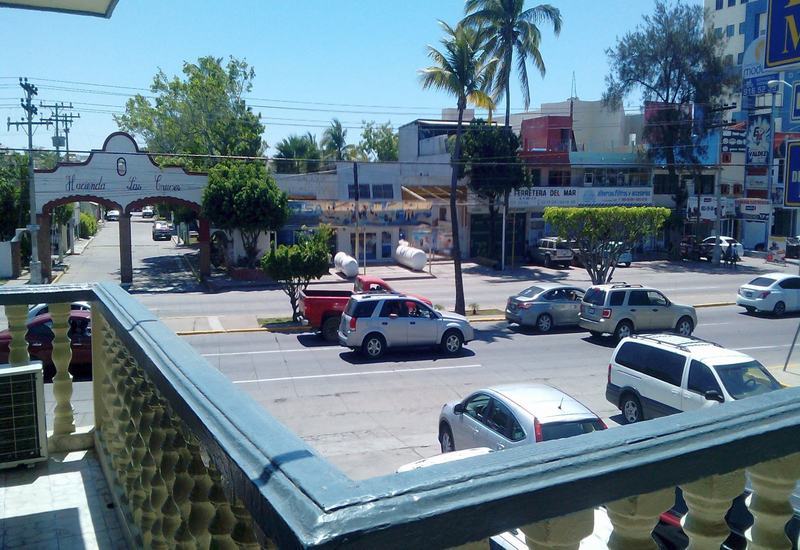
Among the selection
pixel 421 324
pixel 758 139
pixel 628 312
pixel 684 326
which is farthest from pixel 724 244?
pixel 421 324

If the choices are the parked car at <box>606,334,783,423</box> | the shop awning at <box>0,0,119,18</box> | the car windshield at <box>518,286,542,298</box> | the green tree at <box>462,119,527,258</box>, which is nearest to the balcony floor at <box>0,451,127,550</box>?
the shop awning at <box>0,0,119,18</box>

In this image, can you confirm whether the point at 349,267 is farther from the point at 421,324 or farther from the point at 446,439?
the point at 446,439

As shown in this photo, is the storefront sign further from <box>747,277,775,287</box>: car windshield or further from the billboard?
<box>747,277,775,287</box>: car windshield

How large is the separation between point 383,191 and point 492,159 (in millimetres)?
7451

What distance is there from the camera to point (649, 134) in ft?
176

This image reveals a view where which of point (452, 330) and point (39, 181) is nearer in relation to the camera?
point (452, 330)

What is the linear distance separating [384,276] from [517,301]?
15.7 m

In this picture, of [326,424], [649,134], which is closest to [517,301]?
[326,424]

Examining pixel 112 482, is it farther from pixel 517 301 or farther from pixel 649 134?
pixel 649 134

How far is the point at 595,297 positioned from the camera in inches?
920

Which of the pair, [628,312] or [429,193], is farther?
[429,193]

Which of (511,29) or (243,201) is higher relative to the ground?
(511,29)

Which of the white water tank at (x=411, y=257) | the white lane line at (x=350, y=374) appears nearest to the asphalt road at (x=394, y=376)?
the white lane line at (x=350, y=374)

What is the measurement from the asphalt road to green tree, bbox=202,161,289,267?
45.3 ft
